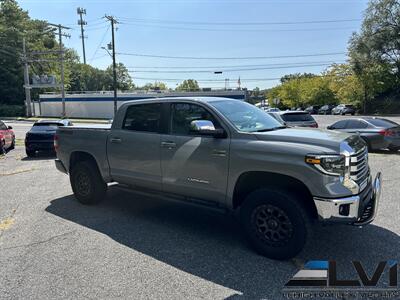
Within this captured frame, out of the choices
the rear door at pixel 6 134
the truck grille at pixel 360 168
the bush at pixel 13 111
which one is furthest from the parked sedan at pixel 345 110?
the bush at pixel 13 111

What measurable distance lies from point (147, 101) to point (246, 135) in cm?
198

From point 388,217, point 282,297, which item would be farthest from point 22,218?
point 388,217

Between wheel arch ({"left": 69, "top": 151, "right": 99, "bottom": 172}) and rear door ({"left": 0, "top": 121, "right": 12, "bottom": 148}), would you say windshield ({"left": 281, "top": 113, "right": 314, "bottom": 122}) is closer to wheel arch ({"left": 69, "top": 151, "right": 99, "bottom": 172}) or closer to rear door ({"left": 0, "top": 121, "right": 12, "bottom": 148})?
wheel arch ({"left": 69, "top": 151, "right": 99, "bottom": 172})

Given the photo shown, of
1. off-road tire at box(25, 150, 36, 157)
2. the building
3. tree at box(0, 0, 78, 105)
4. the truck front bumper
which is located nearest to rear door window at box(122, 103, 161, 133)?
the truck front bumper

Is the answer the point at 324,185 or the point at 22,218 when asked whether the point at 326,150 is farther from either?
the point at 22,218

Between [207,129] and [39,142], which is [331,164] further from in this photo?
[39,142]

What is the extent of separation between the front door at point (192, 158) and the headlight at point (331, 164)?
44.5 inches

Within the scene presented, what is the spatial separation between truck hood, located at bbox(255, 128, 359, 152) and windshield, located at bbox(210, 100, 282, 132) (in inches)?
12.4

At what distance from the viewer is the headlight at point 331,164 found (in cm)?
357

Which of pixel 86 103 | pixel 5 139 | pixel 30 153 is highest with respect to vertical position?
pixel 86 103

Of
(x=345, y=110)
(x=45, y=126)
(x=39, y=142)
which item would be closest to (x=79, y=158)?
(x=39, y=142)

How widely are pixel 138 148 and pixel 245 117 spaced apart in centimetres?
174

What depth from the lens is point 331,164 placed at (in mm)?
3568

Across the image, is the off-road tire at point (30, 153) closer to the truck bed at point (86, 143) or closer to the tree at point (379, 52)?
the truck bed at point (86, 143)
